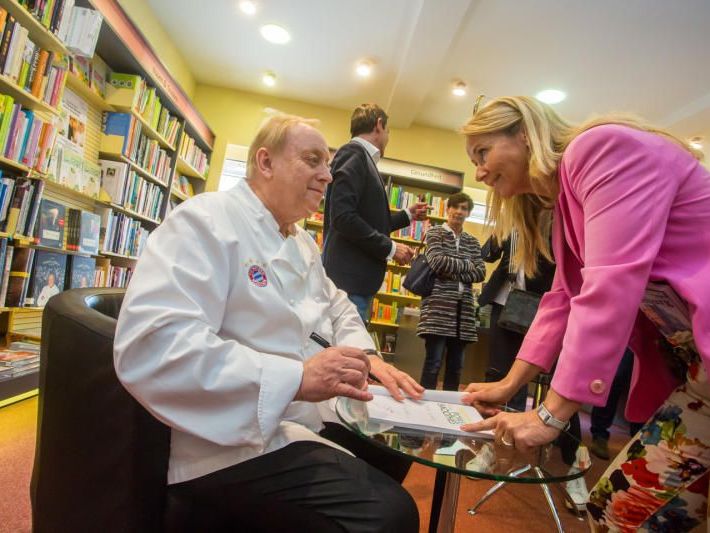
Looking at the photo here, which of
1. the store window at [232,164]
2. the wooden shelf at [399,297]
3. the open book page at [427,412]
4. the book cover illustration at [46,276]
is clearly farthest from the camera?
the store window at [232,164]

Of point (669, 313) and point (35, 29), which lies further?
point (35, 29)

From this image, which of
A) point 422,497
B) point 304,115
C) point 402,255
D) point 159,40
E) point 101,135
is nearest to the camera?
point 422,497

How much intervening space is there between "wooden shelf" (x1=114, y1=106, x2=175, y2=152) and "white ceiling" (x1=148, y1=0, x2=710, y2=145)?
1.24 meters

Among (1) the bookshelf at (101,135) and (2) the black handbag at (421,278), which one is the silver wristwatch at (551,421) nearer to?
(2) the black handbag at (421,278)

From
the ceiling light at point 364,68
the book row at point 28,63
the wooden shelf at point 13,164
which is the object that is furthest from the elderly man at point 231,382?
the ceiling light at point 364,68

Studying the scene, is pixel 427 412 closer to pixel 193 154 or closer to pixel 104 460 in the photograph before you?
pixel 104 460

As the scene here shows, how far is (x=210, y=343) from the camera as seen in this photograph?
0.67 m

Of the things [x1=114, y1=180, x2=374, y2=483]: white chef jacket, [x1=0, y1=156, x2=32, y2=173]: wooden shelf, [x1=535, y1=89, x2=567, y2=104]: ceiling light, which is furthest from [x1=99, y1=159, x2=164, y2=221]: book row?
[x1=535, y1=89, x2=567, y2=104]: ceiling light

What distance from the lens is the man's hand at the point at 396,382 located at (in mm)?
971

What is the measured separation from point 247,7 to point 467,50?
6.61 feet

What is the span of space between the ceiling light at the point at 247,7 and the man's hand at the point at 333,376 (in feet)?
12.2

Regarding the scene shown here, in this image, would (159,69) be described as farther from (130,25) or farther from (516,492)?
(516,492)

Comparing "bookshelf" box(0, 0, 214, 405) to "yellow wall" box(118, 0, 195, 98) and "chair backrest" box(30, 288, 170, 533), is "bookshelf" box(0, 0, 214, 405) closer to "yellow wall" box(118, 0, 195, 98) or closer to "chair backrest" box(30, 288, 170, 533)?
"yellow wall" box(118, 0, 195, 98)

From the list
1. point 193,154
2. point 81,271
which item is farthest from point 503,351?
point 193,154
